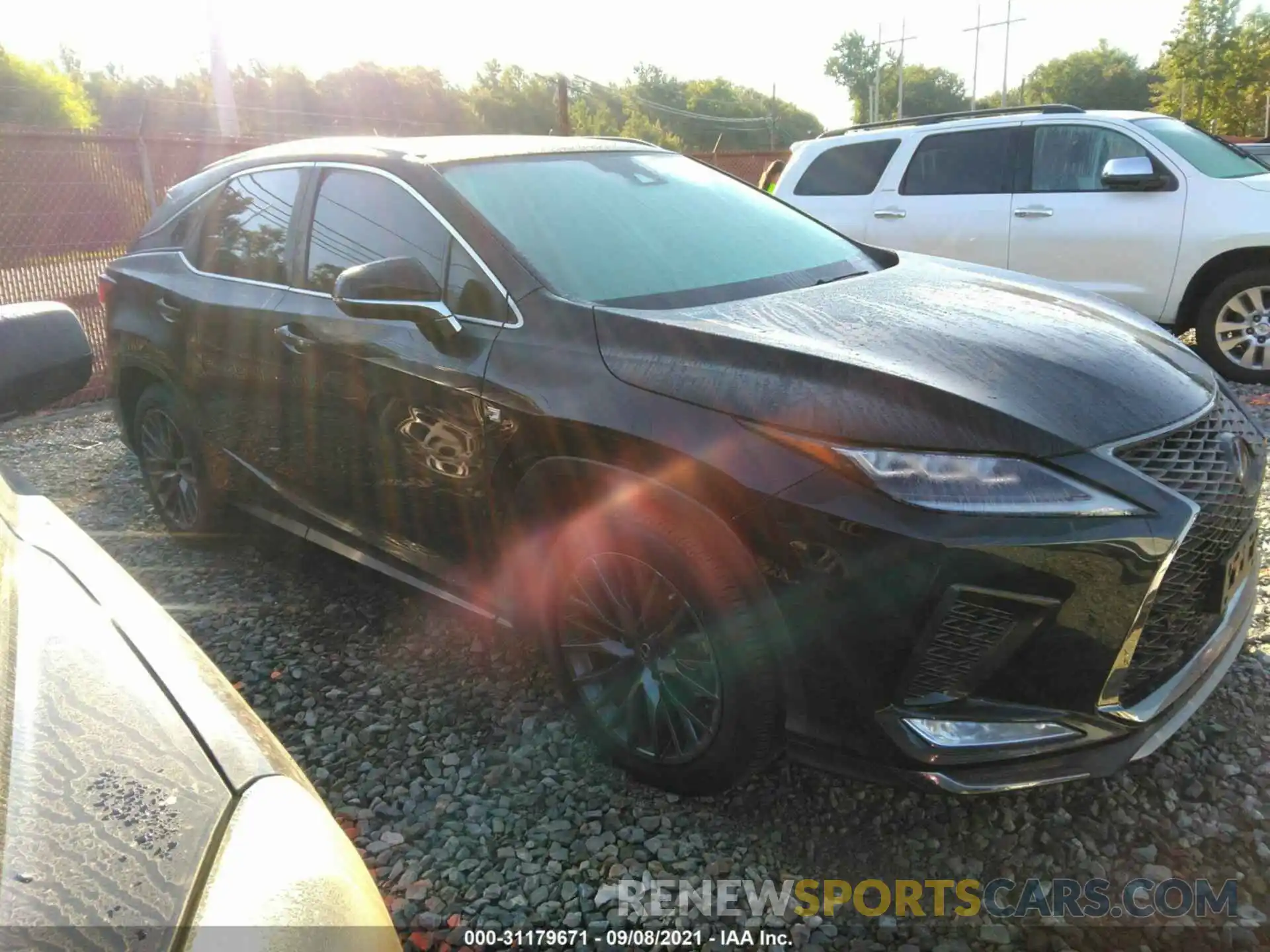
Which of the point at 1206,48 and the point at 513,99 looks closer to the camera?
the point at 1206,48

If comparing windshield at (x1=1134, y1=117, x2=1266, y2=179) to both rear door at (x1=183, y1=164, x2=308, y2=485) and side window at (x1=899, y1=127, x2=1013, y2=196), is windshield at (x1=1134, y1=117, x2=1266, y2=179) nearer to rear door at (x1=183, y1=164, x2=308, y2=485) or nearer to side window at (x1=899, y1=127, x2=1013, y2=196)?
side window at (x1=899, y1=127, x2=1013, y2=196)

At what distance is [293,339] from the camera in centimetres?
324

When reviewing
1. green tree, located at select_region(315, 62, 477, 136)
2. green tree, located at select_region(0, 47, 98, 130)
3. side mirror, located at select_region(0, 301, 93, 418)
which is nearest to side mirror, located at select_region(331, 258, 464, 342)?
side mirror, located at select_region(0, 301, 93, 418)

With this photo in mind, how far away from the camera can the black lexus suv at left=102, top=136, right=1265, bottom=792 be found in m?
1.97

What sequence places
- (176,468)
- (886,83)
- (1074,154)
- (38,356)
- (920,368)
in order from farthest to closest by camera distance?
(886,83) → (1074,154) → (176,468) → (920,368) → (38,356)

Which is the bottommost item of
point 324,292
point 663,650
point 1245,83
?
point 663,650

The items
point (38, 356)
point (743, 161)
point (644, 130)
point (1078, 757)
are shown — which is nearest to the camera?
point (38, 356)

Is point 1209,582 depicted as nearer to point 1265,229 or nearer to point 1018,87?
point 1265,229

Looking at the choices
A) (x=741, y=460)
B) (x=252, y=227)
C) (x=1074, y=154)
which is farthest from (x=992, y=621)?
(x=1074, y=154)

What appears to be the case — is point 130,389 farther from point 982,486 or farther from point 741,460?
point 982,486

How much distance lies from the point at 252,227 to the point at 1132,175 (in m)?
5.48

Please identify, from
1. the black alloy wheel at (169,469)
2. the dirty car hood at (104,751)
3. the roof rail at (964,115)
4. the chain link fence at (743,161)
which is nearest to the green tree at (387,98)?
the chain link fence at (743,161)

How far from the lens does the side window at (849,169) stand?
7.58m

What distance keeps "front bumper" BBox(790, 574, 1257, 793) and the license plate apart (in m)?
0.07
